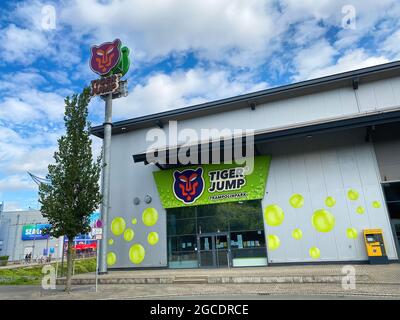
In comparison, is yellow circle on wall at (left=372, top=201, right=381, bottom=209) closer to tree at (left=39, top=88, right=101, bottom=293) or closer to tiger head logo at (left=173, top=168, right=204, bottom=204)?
tiger head logo at (left=173, top=168, right=204, bottom=204)

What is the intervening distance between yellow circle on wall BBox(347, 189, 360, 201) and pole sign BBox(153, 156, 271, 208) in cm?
467

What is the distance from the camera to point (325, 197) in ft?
54.3

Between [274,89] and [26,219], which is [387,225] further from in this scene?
[26,219]

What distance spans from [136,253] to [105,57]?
13.7 meters

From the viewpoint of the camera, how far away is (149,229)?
758 inches

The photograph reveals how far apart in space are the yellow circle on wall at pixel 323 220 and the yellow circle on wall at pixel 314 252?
3.57ft

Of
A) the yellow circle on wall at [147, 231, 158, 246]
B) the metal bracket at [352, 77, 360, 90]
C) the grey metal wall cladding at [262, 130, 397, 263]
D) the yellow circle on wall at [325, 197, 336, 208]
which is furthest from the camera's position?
the yellow circle on wall at [147, 231, 158, 246]

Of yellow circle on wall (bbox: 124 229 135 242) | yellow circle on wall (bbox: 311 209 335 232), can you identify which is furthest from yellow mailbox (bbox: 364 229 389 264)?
yellow circle on wall (bbox: 124 229 135 242)

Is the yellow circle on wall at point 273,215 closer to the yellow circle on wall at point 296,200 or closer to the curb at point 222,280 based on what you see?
the yellow circle on wall at point 296,200

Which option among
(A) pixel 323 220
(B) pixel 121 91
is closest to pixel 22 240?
(B) pixel 121 91

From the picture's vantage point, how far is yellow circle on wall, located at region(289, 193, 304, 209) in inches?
664

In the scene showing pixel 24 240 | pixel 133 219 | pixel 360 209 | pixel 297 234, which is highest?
pixel 24 240

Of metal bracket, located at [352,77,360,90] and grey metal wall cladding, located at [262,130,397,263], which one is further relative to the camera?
metal bracket, located at [352,77,360,90]

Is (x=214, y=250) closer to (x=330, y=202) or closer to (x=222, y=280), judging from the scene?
(x=222, y=280)
